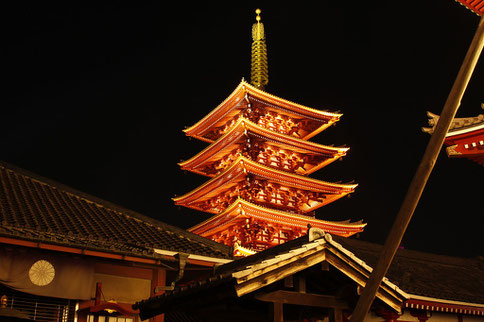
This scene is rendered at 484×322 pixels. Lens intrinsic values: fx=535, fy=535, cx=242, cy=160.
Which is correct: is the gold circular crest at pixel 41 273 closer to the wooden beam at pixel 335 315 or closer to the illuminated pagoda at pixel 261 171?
the wooden beam at pixel 335 315

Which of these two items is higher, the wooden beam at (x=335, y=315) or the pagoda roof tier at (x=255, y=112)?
the pagoda roof tier at (x=255, y=112)

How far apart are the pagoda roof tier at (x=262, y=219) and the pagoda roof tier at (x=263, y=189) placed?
1896 mm

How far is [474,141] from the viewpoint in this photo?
1277 centimetres

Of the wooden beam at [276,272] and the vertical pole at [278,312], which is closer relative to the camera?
the wooden beam at [276,272]

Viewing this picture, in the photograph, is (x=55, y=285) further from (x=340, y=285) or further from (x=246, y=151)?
(x=246, y=151)

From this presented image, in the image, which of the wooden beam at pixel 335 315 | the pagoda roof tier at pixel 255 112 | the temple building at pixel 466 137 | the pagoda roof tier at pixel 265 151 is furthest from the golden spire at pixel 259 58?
the wooden beam at pixel 335 315

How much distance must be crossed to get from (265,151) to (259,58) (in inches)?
365

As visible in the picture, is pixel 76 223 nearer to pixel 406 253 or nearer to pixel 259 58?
pixel 406 253

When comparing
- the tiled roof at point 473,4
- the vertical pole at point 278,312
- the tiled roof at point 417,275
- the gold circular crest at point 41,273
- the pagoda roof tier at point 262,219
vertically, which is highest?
the tiled roof at point 473,4

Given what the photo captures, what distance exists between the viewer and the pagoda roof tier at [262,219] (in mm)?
29562

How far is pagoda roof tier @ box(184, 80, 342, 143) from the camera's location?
3316 cm

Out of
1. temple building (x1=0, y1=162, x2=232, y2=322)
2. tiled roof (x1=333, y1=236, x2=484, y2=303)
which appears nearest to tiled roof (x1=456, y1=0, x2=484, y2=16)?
tiled roof (x1=333, y1=236, x2=484, y2=303)

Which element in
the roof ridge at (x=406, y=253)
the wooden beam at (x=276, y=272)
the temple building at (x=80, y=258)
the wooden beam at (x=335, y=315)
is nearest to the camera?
the wooden beam at (x=276, y=272)

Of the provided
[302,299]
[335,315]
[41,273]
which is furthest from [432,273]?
[41,273]
